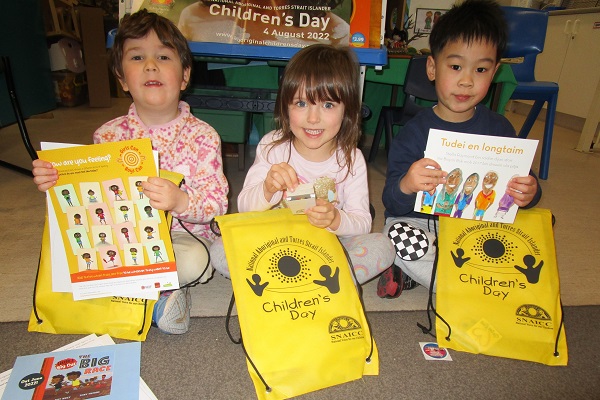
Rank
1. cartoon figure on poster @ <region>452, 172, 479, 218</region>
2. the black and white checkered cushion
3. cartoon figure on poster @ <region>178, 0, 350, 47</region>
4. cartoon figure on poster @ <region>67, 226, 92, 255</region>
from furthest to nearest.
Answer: cartoon figure on poster @ <region>178, 0, 350, 47</region> < the black and white checkered cushion < cartoon figure on poster @ <region>452, 172, 479, 218</region> < cartoon figure on poster @ <region>67, 226, 92, 255</region>

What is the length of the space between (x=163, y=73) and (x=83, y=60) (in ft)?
10.8

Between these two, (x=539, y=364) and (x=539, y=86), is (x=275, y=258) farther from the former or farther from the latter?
(x=539, y=86)

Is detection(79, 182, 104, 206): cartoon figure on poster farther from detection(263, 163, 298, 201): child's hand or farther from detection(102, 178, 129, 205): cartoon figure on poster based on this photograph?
detection(263, 163, 298, 201): child's hand

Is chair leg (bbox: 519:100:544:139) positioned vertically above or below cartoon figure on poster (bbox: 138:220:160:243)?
above

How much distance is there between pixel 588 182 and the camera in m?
2.22

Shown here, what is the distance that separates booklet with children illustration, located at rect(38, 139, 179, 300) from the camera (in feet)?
2.56

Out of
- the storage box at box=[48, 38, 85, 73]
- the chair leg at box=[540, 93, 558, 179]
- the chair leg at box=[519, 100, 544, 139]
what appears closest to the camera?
the chair leg at box=[540, 93, 558, 179]

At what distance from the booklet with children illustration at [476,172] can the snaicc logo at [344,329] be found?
34cm

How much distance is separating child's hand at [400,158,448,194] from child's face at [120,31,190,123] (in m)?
0.64

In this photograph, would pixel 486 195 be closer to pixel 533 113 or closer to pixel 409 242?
pixel 409 242

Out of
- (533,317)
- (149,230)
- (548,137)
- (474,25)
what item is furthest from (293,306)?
(548,137)

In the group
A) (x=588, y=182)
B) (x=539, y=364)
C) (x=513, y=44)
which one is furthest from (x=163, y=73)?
(x=588, y=182)

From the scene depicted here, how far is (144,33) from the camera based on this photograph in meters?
0.92

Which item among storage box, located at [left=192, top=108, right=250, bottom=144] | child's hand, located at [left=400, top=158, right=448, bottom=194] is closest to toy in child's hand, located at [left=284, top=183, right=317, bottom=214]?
child's hand, located at [left=400, top=158, right=448, bottom=194]
